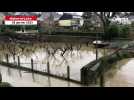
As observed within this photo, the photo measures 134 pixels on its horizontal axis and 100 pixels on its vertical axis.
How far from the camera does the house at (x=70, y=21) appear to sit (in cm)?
1500

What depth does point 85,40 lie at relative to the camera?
11281 millimetres

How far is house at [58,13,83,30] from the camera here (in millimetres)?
15005

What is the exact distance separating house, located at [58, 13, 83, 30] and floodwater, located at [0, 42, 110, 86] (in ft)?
15.8

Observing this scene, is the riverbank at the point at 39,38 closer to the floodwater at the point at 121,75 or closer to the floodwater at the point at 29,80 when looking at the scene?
the floodwater at the point at 121,75

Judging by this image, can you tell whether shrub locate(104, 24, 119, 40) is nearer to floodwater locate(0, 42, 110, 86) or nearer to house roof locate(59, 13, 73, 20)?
floodwater locate(0, 42, 110, 86)

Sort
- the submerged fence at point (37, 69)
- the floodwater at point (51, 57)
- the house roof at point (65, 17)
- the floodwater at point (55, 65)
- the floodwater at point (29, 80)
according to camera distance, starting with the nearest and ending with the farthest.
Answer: the floodwater at point (29, 80) → the floodwater at point (55, 65) → the submerged fence at point (37, 69) → the floodwater at point (51, 57) → the house roof at point (65, 17)

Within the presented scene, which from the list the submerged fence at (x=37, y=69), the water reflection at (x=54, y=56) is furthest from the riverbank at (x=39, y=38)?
the submerged fence at (x=37, y=69)

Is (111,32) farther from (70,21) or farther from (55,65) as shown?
(70,21)

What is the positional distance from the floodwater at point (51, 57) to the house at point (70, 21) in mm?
4827

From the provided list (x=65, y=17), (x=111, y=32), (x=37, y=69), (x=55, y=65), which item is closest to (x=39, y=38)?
(x=111, y=32)

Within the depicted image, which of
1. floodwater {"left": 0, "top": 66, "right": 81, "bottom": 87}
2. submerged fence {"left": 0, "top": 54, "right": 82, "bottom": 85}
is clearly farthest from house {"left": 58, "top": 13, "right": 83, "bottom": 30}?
floodwater {"left": 0, "top": 66, "right": 81, "bottom": 87}

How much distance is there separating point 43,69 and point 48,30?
6006 mm
